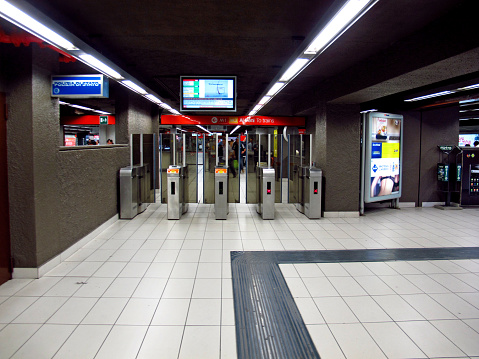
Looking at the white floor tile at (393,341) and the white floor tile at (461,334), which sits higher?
the white floor tile at (393,341)

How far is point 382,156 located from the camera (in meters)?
7.40

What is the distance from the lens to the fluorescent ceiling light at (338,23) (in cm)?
248

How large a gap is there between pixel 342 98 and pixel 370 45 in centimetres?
189

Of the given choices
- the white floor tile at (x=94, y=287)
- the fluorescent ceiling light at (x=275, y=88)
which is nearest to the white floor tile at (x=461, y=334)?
the white floor tile at (x=94, y=287)

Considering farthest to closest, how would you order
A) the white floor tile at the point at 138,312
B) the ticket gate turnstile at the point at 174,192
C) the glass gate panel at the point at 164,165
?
the glass gate panel at the point at 164,165
the ticket gate turnstile at the point at 174,192
the white floor tile at the point at 138,312

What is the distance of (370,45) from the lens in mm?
4242

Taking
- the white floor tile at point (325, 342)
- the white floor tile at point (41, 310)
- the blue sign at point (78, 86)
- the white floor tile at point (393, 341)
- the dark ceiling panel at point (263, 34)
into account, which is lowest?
the white floor tile at point (393, 341)

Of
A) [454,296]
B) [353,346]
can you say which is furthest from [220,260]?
[454,296]

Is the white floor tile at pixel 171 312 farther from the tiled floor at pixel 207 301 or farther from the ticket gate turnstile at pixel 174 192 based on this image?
the ticket gate turnstile at pixel 174 192

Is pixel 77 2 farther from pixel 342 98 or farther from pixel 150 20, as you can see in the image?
pixel 342 98

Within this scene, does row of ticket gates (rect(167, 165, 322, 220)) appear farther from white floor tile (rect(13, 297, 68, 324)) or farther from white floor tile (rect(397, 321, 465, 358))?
white floor tile (rect(397, 321, 465, 358))

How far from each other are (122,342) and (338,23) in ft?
10.3

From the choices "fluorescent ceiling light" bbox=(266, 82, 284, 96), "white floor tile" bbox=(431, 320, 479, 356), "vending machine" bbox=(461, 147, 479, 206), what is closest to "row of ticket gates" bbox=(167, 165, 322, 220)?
"fluorescent ceiling light" bbox=(266, 82, 284, 96)

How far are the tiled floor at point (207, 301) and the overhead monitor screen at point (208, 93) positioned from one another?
7.10 ft
